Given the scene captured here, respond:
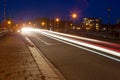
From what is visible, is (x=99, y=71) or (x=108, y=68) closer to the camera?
(x=99, y=71)

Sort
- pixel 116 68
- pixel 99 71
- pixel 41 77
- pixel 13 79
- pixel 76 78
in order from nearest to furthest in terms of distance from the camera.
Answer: pixel 13 79, pixel 41 77, pixel 76 78, pixel 99 71, pixel 116 68

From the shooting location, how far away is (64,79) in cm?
1007

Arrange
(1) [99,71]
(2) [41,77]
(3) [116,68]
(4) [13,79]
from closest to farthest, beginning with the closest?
1. (4) [13,79]
2. (2) [41,77]
3. (1) [99,71]
4. (3) [116,68]

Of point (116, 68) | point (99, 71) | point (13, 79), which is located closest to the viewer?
point (13, 79)

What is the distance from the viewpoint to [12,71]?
11.0m

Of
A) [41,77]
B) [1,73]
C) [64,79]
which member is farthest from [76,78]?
[1,73]

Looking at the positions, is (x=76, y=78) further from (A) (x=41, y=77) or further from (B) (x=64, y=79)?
(A) (x=41, y=77)

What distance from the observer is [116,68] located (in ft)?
41.6

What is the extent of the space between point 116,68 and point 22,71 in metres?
4.46

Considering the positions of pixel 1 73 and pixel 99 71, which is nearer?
pixel 1 73

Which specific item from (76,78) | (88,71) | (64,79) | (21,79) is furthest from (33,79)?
(88,71)

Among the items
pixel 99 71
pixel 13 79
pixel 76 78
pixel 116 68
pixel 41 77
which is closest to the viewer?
pixel 13 79

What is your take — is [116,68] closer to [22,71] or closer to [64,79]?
[64,79]

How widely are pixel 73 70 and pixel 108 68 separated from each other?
5.48ft
